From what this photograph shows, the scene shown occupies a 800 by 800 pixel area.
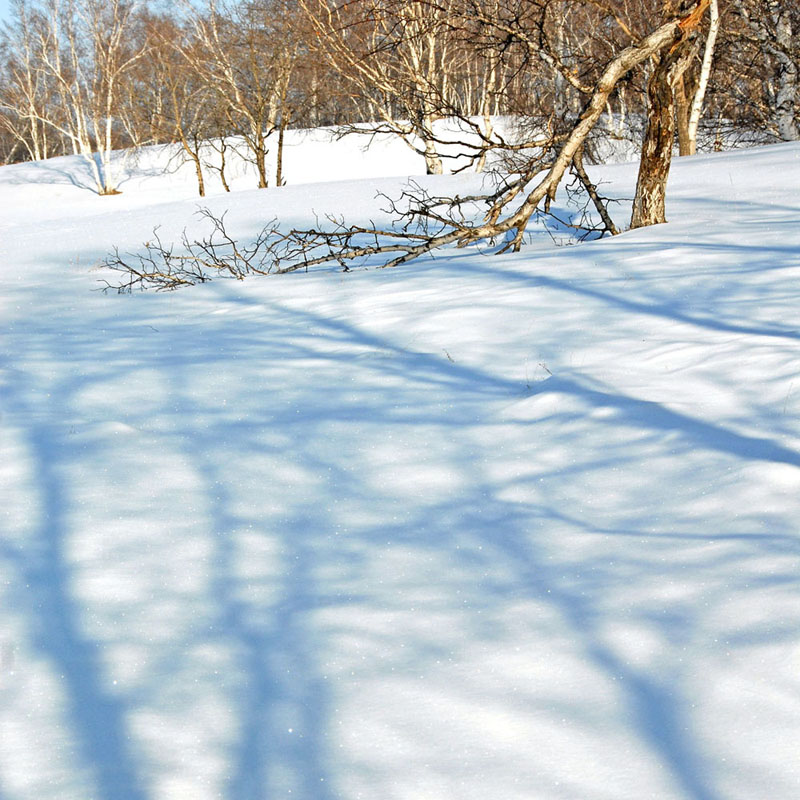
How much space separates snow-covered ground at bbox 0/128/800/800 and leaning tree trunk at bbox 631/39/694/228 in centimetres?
178

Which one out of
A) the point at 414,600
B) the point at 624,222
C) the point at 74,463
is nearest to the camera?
the point at 414,600

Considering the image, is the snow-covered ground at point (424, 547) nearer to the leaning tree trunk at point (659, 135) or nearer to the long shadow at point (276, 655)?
the long shadow at point (276, 655)

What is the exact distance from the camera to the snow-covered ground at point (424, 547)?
1.84 metres

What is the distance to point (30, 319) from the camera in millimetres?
6523

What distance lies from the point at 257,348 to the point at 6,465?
174cm

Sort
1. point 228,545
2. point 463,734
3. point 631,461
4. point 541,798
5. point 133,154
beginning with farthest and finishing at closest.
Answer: point 133,154
point 631,461
point 228,545
point 463,734
point 541,798

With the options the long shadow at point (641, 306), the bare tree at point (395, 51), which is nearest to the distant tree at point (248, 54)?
the bare tree at point (395, 51)

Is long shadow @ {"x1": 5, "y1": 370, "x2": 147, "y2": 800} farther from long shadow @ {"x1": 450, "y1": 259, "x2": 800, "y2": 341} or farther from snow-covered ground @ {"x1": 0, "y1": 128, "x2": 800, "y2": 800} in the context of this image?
long shadow @ {"x1": 450, "y1": 259, "x2": 800, "y2": 341}

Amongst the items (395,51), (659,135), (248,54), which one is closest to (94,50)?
(248,54)

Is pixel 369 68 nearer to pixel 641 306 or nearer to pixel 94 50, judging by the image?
pixel 641 306

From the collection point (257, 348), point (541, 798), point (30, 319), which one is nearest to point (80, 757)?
point (541, 798)

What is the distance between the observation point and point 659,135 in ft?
23.1

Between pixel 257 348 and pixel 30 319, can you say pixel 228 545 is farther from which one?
pixel 30 319

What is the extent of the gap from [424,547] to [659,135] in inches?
219
